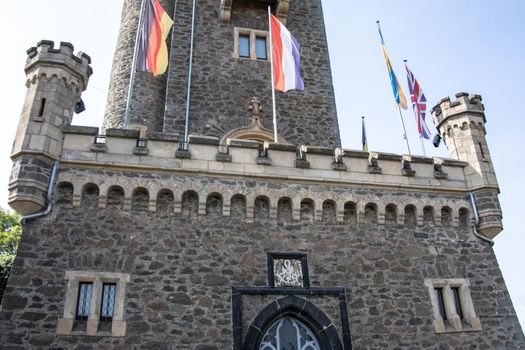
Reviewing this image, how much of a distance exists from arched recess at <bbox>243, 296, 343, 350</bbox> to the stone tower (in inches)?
248

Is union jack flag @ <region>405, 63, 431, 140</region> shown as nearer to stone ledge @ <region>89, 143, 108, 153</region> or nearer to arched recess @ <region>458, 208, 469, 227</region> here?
arched recess @ <region>458, 208, 469, 227</region>

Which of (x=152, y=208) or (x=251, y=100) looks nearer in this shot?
(x=152, y=208)

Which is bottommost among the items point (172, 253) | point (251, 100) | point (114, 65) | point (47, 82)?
point (172, 253)

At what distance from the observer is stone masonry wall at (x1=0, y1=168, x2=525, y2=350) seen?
8.58 m

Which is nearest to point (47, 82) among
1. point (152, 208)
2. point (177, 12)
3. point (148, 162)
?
point (148, 162)

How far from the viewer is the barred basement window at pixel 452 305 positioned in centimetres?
1007

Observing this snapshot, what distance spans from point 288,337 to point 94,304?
381cm

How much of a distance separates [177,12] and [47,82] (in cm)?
735

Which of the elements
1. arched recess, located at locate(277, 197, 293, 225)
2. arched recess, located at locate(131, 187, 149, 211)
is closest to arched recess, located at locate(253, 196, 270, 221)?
arched recess, located at locate(277, 197, 293, 225)

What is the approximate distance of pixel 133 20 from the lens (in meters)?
18.0

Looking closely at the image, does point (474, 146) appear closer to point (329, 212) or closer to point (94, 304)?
point (329, 212)

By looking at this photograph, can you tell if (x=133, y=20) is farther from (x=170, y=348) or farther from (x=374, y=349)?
(x=374, y=349)

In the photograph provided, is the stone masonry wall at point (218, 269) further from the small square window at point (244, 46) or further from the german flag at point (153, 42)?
the small square window at point (244, 46)

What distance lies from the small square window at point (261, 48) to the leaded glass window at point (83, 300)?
9962 millimetres
